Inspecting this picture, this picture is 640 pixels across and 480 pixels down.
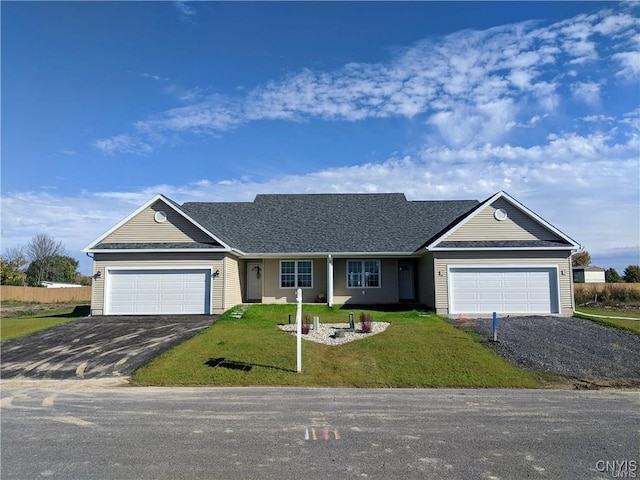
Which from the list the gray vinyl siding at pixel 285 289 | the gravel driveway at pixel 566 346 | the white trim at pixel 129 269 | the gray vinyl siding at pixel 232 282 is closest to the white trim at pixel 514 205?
the gravel driveway at pixel 566 346

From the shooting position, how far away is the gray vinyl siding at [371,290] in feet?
76.9

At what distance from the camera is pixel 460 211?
2712 centimetres

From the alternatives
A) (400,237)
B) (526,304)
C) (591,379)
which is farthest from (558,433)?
(400,237)

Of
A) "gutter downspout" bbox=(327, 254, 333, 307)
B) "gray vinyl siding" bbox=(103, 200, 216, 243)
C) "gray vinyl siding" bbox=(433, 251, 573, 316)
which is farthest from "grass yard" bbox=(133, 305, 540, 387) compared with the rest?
"gutter downspout" bbox=(327, 254, 333, 307)

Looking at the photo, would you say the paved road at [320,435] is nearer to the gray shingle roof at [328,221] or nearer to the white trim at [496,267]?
the white trim at [496,267]

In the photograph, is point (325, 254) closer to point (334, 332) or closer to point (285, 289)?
point (285, 289)

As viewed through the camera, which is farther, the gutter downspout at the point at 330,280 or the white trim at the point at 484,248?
the gutter downspout at the point at 330,280

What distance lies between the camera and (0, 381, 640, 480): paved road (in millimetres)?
5461

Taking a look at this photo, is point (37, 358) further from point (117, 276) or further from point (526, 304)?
point (526, 304)

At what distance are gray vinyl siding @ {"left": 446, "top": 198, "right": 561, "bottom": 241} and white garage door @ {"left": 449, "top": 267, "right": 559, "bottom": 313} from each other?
4.75ft

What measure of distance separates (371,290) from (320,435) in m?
17.0

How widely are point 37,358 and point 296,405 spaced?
9266 mm

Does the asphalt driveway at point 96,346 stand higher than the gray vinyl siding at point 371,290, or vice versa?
the gray vinyl siding at point 371,290

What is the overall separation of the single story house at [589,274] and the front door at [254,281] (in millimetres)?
47925
